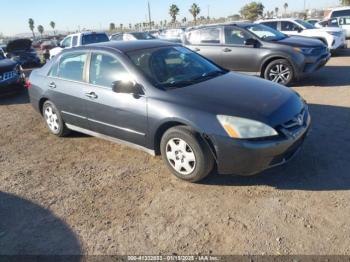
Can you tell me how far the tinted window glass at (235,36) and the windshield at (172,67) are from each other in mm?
4209

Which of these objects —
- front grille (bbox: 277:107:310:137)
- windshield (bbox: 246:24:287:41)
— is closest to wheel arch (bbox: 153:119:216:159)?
front grille (bbox: 277:107:310:137)

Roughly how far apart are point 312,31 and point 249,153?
12.1m

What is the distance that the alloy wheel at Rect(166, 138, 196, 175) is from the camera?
4.01 metres

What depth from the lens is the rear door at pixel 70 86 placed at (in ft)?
17.1

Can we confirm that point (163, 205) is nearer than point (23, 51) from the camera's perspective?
Yes

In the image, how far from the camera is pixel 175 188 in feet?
13.5

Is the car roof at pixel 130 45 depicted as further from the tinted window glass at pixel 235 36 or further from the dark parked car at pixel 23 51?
the dark parked car at pixel 23 51

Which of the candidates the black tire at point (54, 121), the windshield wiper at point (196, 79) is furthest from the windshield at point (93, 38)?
the windshield wiper at point (196, 79)

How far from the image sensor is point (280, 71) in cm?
865

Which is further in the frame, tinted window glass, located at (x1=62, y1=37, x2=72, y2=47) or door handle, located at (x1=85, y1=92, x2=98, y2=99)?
tinted window glass, located at (x1=62, y1=37, x2=72, y2=47)

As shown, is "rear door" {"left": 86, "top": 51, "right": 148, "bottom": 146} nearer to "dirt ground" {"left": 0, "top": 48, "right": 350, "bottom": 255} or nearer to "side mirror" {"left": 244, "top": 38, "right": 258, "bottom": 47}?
"dirt ground" {"left": 0, "top": 48, "right": 350, "bottom": 255}

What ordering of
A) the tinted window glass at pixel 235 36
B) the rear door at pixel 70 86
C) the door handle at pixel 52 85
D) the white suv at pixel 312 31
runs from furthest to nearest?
the white suv at pixel 312 31, the tinted window glass at pixel 235 36, the door handle at pixel 52 85, the rear door at pixel 70 86

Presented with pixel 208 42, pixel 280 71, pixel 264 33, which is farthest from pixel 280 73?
pixel 208 42

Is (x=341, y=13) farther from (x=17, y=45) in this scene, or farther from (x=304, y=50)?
(x=17, y=45)
